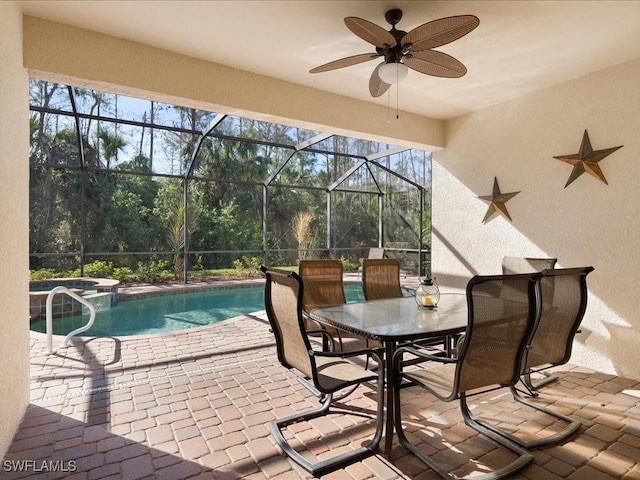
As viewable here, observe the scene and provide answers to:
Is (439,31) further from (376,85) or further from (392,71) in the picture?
(376,85)

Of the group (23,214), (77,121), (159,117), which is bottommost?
(23,214)

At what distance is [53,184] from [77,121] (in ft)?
13.8

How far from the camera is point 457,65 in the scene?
261 cm

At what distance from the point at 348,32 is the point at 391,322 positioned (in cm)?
218

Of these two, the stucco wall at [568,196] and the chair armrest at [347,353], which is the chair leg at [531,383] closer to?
the stucco wall at [568,196]

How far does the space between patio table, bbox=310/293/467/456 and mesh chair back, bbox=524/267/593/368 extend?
1.53 feet

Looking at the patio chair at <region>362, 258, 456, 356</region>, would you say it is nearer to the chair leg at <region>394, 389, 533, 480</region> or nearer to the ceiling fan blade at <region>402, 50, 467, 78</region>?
the chair leg at <region>394, 389, 533, 480</region>

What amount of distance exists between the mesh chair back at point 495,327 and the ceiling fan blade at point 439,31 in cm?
142

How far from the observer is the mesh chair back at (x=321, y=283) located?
3.34 meters

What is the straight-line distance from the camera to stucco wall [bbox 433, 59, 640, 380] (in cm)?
341

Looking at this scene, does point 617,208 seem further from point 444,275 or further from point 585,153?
point 444,275

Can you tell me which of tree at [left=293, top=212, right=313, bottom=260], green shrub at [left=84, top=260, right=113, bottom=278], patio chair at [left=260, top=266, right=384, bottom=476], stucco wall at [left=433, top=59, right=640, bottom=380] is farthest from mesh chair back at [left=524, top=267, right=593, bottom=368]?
green shrub at [left=84, top=260, right=113, bottom=278]

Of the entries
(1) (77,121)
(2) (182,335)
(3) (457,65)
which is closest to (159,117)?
(1) (77,121)

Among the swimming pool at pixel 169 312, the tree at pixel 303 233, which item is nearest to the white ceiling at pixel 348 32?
the swimming pool at pixel 169 312
